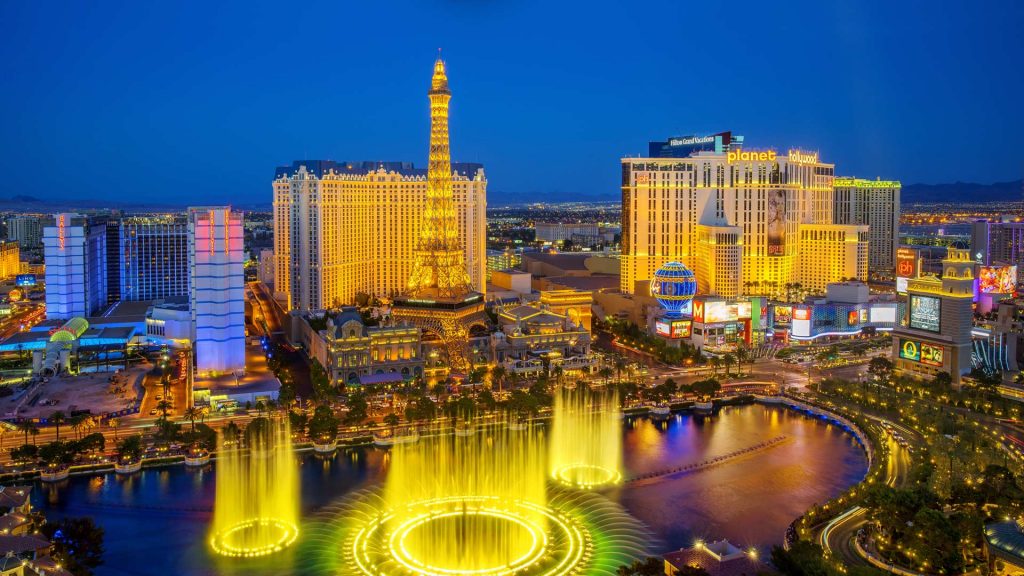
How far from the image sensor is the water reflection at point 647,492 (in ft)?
81.3

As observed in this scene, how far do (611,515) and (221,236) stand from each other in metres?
26.4

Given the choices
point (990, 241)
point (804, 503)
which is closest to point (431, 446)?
point (804, 503)

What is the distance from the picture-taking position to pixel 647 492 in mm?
29141

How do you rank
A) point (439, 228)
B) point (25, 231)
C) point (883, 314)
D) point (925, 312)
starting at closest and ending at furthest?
point (925, 312) → point (439, 228) → point (883, 314) → point (25, 231)

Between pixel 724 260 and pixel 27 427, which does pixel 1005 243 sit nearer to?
pixel 724 260

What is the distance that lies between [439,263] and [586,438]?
2076cm

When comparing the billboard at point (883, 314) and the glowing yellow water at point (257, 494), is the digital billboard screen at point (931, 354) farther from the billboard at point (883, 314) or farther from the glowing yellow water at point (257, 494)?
the glowing yellow water at point (257, 494)

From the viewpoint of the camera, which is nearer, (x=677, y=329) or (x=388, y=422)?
(x=388, y=422)

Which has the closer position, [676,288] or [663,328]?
[663,328]

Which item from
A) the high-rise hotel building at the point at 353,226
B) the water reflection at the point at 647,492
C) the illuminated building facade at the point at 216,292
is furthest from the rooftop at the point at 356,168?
the water reflection at the point at 647,492

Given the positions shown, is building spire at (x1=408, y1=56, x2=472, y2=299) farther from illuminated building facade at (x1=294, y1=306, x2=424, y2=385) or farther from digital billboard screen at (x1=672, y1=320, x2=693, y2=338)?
digital billboard screen at (x1=672, y1=320, x2=693, y2=338)

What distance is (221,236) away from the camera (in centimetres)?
4375

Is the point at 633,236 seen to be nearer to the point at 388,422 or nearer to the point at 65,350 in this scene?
the point at 388,422

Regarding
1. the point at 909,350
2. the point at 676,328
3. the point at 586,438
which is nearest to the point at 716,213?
the point at 676,328
